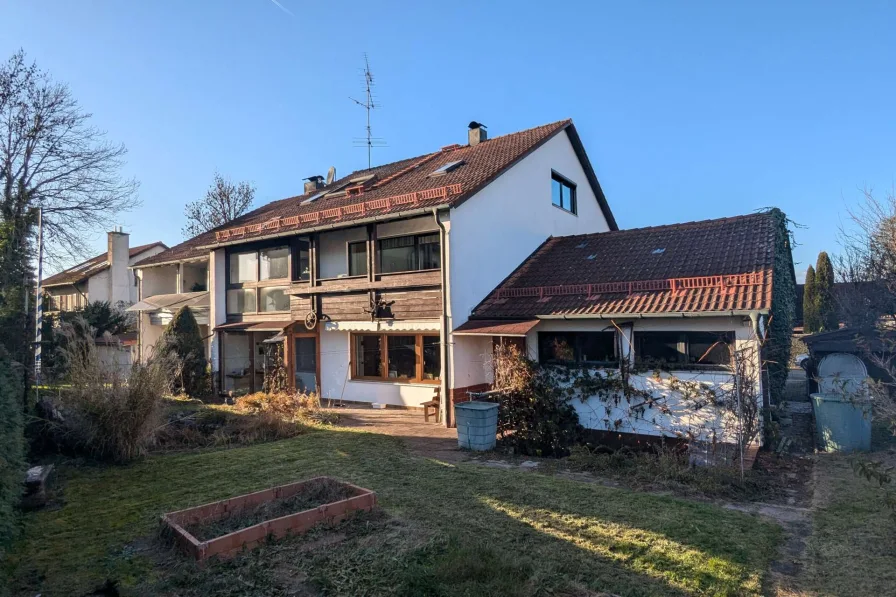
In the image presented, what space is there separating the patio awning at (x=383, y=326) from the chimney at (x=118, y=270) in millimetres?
22742

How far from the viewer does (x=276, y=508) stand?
6.15 metres

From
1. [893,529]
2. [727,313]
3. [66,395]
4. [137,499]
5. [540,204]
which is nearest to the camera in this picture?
[893,529]

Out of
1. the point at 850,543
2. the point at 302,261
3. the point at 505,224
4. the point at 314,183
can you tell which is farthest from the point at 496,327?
the point at 314,183

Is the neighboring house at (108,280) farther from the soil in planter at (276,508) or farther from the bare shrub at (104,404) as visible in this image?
the soil in planter at (276,508)

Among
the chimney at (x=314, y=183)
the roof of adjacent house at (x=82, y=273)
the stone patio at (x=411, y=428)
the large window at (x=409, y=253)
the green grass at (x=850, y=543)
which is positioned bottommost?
the green grass at (x=850, y=543)

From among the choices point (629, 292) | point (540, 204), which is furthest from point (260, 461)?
point (540, 204)

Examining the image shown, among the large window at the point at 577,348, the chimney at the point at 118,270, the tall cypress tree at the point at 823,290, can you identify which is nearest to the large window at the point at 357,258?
the large window at the point at 577,348

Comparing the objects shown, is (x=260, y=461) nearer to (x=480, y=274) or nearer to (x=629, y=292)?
(x=480, y=274)

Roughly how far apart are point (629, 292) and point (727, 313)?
2307 millimetres

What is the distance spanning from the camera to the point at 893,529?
19.2ft

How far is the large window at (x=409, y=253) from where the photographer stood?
14344 mm

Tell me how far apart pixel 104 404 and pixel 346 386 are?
26.5ft

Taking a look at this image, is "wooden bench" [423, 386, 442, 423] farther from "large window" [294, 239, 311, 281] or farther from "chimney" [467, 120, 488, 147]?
"chimney" [467, 120, 488, 147]

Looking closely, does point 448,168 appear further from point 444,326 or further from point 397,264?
point 444,326
